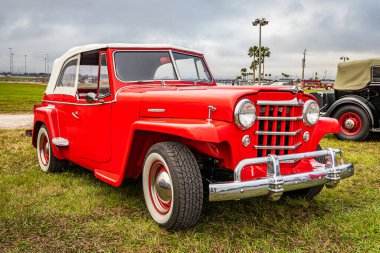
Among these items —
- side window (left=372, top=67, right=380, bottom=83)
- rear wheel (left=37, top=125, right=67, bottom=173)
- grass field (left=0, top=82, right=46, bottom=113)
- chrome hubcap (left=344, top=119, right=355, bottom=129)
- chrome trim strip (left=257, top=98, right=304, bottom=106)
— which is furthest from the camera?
grass field (left=0, top=82, right=46, bottom=113)

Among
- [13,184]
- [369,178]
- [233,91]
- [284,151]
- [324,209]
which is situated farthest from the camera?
[369,178]

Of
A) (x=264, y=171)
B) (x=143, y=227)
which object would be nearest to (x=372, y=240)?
(x=264, y=171)

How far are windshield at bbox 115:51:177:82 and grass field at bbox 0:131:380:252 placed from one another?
49.7 inches

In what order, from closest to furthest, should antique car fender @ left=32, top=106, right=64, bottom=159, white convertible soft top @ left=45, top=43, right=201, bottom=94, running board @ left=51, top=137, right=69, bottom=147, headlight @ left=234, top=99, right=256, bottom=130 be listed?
1. headlight @ left=234, top=99, right=256, bottom=130
2. white convertible soft top @ left=45, top=43, right=201, bottom=94
3. running board @ left=51, top=137, right=69, bottom=147
4. antique car fender @ left=32, top=106, right=64, bottom=159

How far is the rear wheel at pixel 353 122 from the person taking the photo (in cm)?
750

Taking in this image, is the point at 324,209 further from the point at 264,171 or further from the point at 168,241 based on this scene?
the point at 168,241

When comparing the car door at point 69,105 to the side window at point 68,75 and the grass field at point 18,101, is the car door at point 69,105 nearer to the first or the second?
the side window at point 68,75

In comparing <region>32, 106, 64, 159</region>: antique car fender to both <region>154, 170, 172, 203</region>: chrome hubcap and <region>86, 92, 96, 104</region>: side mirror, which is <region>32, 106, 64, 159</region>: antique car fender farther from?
<region>154, 170, 172, 203</region>: chrome hubcap

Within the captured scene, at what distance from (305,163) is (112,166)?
181cm

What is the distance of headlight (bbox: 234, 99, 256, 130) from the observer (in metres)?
2.76

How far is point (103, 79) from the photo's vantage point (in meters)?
3.85

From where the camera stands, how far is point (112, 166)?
3.66 m

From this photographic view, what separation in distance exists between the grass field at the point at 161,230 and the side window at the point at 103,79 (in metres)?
1.09

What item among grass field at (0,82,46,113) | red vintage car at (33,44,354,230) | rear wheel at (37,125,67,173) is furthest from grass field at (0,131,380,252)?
grass field at (0,82,46,113)
